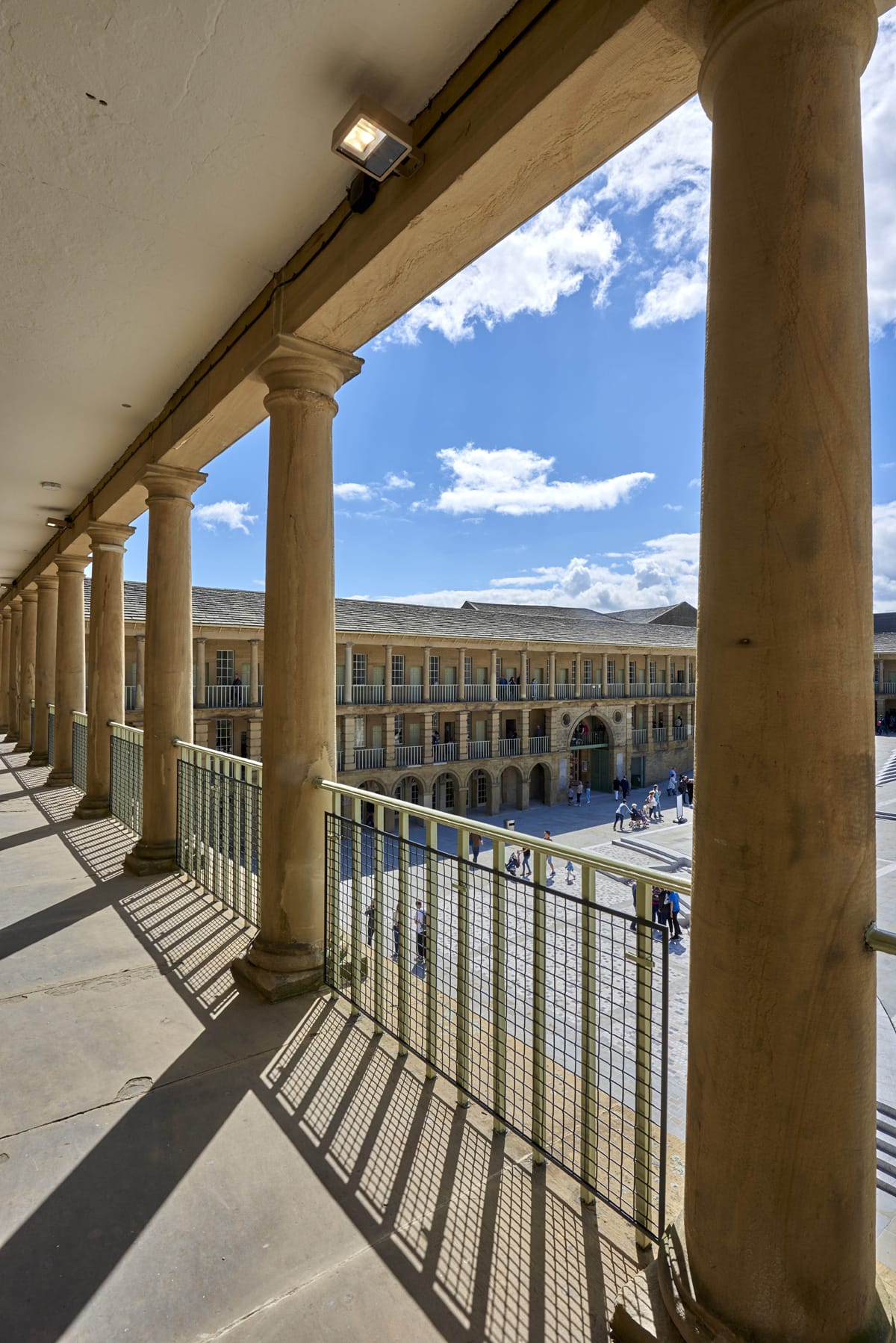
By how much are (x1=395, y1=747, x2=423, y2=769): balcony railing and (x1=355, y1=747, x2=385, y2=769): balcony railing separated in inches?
26.5

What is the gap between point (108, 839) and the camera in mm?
6168

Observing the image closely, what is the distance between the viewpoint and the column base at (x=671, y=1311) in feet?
4.53

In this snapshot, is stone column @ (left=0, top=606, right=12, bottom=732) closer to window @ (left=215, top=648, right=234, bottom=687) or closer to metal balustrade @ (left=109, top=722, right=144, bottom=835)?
window @ (left=215, top=648, right=234, bottom=687)

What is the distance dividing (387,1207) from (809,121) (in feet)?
9.13

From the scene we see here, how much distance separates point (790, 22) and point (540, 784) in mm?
31798

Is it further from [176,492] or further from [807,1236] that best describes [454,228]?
[176,492]

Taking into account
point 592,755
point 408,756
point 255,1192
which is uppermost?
point 255,1192

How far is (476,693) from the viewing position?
96.8 feet

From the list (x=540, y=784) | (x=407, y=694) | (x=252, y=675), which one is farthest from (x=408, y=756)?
(x=540, y=784)

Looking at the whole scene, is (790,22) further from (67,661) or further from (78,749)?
(67,661)

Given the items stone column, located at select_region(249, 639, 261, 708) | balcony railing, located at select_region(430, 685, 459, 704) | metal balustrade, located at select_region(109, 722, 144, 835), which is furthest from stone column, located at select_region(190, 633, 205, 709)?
metal balustrade, located at select_region(109, 722, 144, 835)

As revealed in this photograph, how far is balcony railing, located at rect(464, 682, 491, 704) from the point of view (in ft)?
95.7

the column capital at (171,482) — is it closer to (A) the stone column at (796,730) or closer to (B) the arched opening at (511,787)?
(A) the stone column at (796,730)

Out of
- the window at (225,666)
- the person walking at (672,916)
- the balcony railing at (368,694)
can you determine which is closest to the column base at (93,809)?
the person walking at (672,916)
